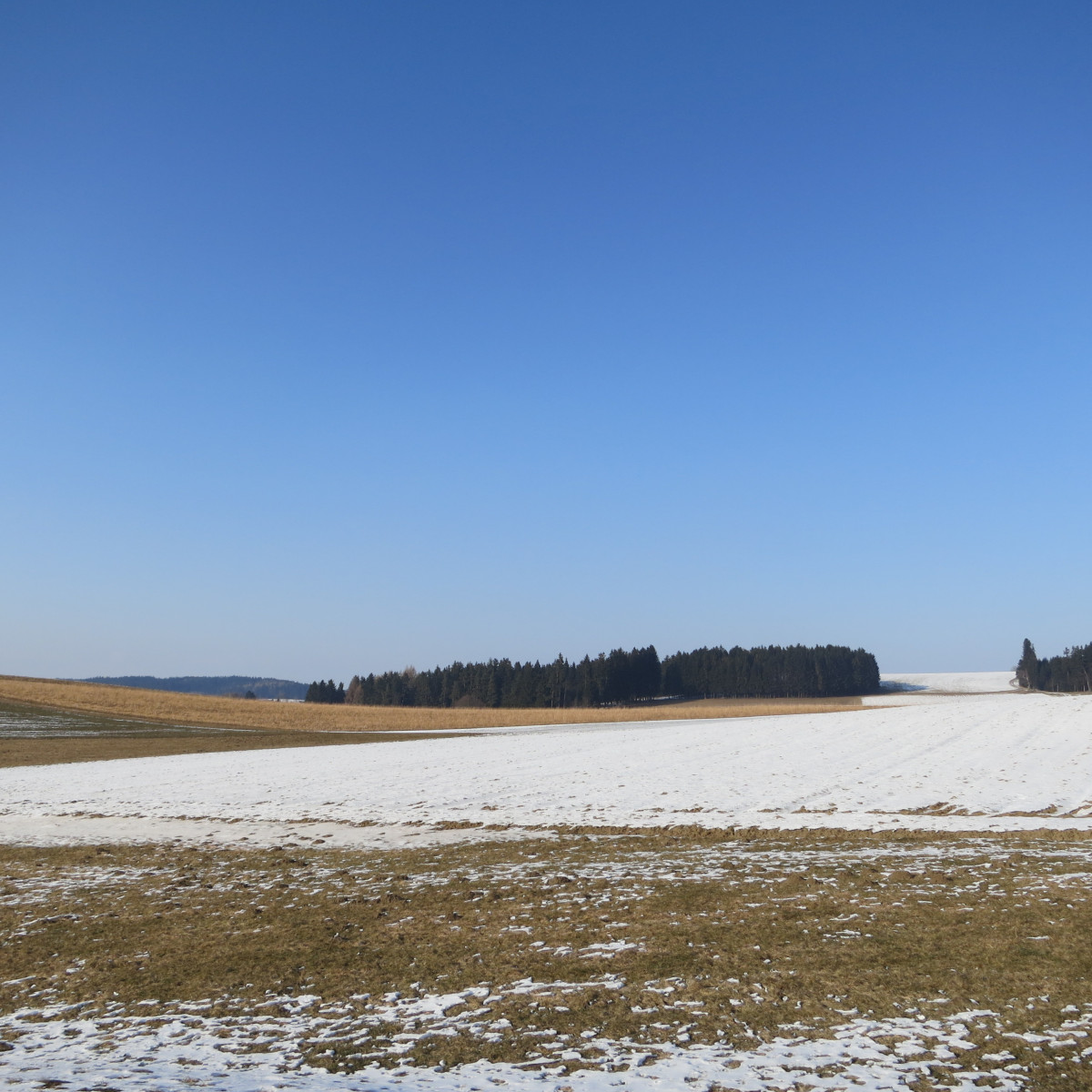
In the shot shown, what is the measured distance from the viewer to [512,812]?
19188mm

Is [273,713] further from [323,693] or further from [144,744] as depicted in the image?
[323,693]

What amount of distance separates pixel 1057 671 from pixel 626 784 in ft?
619

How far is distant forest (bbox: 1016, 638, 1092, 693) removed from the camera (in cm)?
17325

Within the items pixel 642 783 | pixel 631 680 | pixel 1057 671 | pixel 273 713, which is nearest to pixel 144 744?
pixel 273 713

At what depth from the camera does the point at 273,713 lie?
7506 cm

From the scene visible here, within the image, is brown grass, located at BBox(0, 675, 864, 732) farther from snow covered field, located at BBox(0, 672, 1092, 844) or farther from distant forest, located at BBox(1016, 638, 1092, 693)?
distant forest, located at BBox(1016, 638, 1092, 693)

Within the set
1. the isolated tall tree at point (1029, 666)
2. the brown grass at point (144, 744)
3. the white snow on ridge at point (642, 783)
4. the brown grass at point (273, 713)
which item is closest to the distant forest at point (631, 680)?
the isolated tall tree at point (1029, 666)

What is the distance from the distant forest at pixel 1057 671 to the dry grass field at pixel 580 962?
18951 cm

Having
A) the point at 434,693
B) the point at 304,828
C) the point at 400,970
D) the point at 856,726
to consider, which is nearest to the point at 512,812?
the point at 304,828

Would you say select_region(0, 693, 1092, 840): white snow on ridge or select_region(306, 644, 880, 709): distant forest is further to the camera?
select_region(306, 644, 880, 709): distant forest

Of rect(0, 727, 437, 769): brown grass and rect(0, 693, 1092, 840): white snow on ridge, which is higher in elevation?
rect(0, 693, 1092, 840): white snow on ridge

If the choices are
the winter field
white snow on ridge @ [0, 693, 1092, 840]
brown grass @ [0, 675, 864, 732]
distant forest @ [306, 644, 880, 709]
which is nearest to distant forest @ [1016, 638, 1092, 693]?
distant forest @ [306, 644, 880, 709]

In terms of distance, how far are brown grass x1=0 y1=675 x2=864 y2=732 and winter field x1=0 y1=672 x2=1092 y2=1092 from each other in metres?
50.1

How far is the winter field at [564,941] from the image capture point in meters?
6.14
